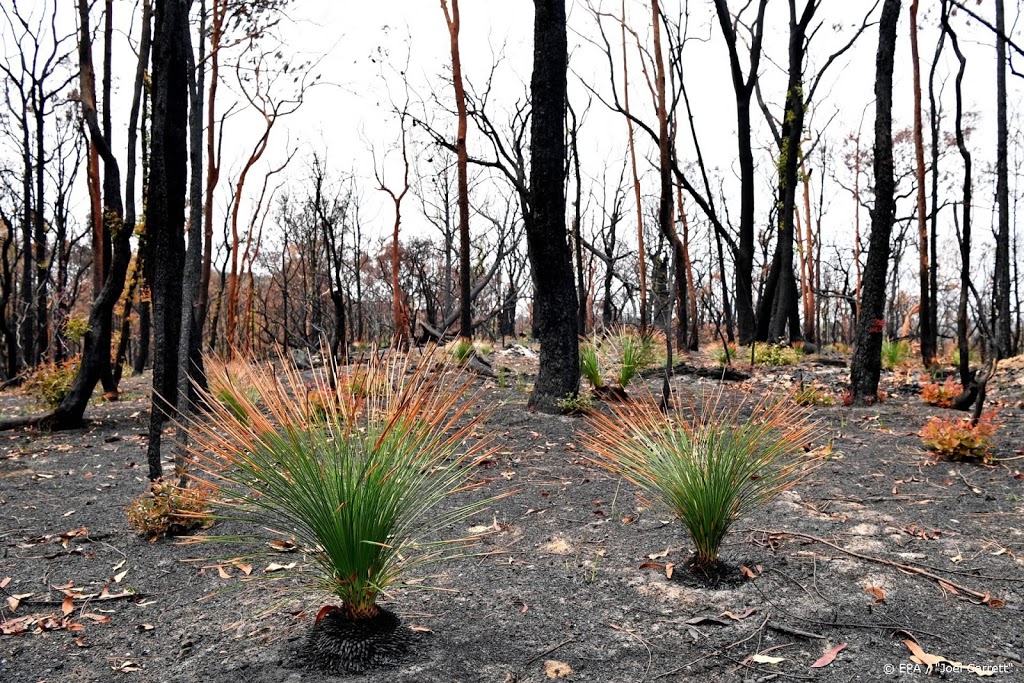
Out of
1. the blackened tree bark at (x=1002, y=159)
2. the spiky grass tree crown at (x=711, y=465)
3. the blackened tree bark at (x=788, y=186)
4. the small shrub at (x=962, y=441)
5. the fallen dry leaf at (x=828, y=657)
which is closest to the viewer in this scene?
the fallen dry leaf at (x=828, y=657)

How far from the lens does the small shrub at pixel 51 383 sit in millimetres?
7570

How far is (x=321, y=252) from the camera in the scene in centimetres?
2680

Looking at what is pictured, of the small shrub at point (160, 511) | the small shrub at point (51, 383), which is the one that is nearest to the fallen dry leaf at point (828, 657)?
the small shrub at point (160, 511)

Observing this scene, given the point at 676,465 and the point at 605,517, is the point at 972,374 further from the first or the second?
the point at 676,465

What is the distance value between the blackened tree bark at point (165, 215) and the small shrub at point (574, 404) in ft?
11.2

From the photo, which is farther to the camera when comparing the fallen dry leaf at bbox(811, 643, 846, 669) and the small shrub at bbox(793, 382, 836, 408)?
the small shrub at bbox(793, 382, 836, 408)

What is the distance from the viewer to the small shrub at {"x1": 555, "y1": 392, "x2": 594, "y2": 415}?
21.1ft

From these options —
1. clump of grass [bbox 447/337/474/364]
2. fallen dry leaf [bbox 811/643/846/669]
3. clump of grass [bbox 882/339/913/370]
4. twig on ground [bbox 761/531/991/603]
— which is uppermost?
clump of grass [bbox 447/337/474/364]

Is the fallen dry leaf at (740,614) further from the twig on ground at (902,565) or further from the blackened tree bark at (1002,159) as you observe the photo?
the blackened tree bark at (1002,159)

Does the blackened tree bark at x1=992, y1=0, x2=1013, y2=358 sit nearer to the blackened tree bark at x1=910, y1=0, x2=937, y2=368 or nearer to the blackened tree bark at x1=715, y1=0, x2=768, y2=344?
the blackened tree bark at x1=910, y1=0, x2=937, y2=368

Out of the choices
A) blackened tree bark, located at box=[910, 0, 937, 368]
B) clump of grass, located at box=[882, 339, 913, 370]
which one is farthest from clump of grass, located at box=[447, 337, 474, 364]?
blackened tree bark, located at box=[910, 0, 937, 368]

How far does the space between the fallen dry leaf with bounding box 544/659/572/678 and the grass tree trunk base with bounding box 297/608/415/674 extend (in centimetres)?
51

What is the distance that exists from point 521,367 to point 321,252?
1764cm

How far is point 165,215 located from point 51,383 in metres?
4.74
